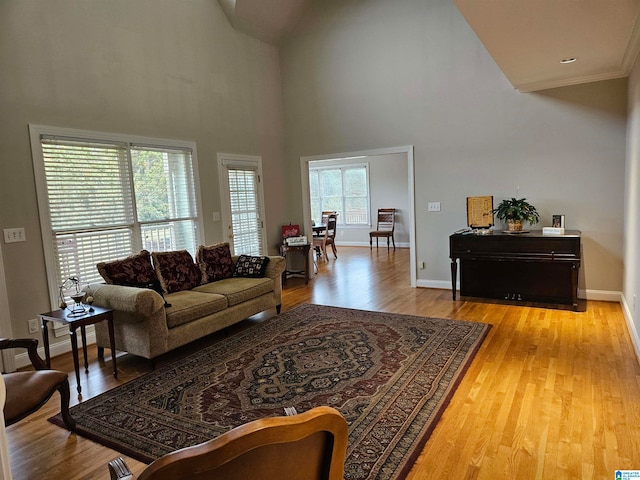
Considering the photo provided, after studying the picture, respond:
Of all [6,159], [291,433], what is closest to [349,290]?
[6,159]

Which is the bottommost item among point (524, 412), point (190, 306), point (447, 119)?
point (524, 412)

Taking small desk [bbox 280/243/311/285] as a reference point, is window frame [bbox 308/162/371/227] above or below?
above

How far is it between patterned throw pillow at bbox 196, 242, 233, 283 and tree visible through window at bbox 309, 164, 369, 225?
6.19 metres

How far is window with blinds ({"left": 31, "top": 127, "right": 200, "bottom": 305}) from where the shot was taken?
12.8 feet

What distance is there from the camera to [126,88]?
4.53m

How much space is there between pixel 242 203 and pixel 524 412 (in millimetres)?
4625

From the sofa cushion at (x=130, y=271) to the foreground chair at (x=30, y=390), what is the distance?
1.19 m

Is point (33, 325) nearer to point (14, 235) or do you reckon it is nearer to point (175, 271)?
point (14, 235)

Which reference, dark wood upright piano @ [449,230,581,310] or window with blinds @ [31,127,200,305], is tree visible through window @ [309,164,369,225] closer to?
dark wood upright piano @ [449,230,581,310]

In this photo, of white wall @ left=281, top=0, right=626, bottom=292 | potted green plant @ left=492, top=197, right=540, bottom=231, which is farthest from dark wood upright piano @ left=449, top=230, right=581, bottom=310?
white wall @ left=281, top=0, right=626, bottom=292

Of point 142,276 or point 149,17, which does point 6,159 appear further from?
point 149,17

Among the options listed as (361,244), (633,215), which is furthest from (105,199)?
(361,244)

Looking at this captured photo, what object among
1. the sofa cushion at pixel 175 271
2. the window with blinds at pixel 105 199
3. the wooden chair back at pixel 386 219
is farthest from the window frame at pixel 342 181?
the sofa cushion at pixel 175 271

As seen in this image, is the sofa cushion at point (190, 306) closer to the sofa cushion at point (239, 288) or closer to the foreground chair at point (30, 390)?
the sofa cushion at point (239, 288)
